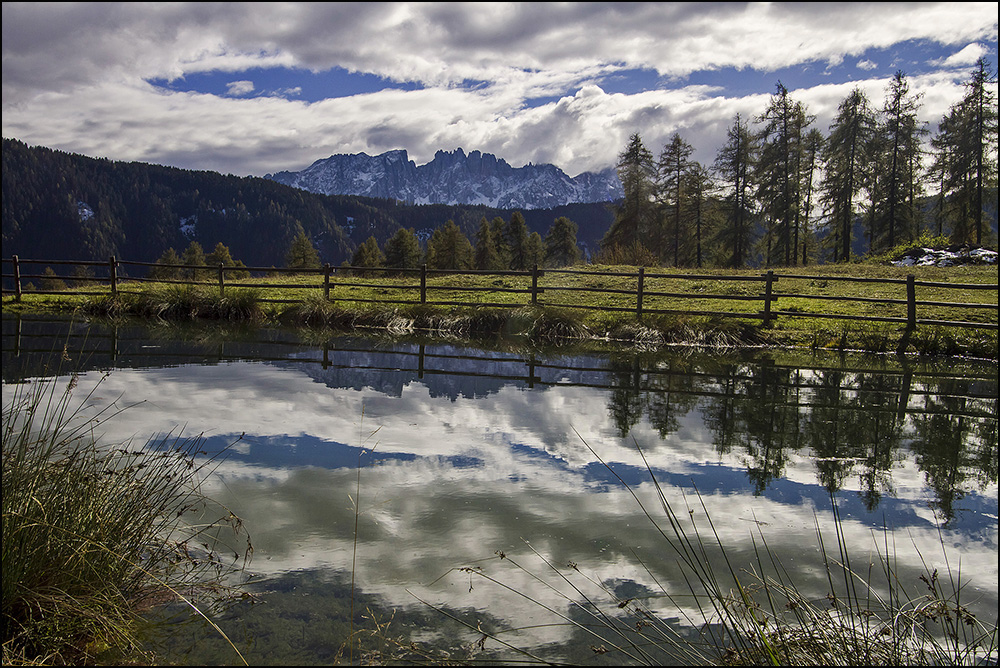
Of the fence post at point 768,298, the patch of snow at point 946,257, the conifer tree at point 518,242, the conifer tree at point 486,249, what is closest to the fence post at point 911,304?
the fence post at point 768,298

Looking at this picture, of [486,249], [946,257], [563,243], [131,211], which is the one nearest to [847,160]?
[946,257]

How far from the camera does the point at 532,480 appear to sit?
18.2 ft

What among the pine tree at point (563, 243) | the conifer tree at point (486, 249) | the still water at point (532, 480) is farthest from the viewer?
the conifer tree at point (486, 249)

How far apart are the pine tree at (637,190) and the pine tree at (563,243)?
47.8ft

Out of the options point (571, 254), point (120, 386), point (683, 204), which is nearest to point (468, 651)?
point (120, 386)

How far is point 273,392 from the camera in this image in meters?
8.95

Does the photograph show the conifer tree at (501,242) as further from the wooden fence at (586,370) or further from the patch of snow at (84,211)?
the patch of snow at (84,211)

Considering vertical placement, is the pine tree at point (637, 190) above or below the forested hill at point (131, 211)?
below

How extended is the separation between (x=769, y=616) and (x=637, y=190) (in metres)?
43.1

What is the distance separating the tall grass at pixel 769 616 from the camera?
2557 mm

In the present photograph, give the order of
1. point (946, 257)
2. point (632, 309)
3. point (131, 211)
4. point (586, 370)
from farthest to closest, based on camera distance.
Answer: point (131, 211)
point (946, 257)
point (632, 309)
point (586, 370)

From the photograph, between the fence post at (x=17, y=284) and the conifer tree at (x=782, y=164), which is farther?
the conifer tree at (x=782, y=164)

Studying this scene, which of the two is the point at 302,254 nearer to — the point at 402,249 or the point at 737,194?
the point at 402,249

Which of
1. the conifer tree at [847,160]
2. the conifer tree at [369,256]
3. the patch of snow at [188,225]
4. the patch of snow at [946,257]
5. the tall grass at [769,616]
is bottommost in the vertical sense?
the tall grass at [769,616]
